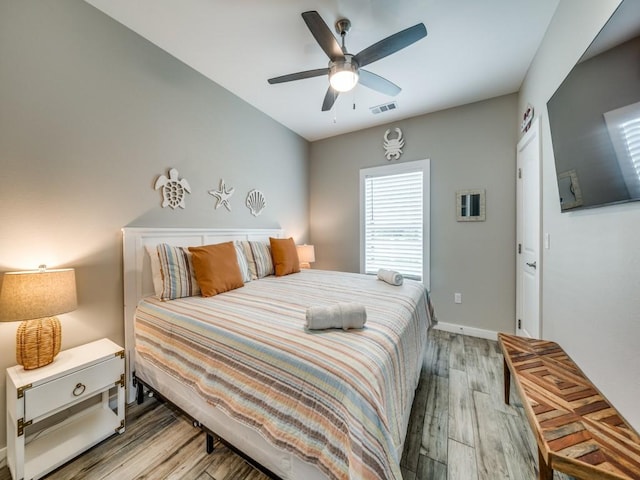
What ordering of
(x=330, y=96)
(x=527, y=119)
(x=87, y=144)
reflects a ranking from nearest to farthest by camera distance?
(x=87, y=144) < (x=330, y=96) < (x=527, y=119)

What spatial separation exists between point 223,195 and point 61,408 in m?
2.03

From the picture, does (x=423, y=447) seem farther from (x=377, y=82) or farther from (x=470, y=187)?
(x=470, y=187)

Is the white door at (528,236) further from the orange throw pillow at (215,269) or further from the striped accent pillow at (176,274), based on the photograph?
the striped accent pillow at (176,274)

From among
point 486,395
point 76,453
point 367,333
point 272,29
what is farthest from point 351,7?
point 76,453

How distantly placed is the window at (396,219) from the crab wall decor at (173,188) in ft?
8.00

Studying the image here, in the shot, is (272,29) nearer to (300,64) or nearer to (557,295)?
(300,64)

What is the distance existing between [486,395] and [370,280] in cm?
126

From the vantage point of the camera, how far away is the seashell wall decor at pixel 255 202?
10.3ft

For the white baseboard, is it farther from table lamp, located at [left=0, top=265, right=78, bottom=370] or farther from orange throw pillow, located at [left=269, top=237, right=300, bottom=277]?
table lamp, located at [left=0, top=265, right=78, bottom=370]

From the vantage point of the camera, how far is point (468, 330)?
10.0 feet

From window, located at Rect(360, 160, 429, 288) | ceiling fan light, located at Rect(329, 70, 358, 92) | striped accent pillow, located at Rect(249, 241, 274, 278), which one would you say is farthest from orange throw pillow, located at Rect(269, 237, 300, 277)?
ceiling fan light, located at Rect(329, 70, 358, 92)

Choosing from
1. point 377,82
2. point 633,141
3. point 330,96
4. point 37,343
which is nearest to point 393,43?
point 377,82

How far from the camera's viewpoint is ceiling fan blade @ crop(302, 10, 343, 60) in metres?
1.44

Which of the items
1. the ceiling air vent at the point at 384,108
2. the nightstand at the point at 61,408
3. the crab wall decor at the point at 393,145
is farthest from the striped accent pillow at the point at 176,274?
the crab wall decor at the point at 393,145
